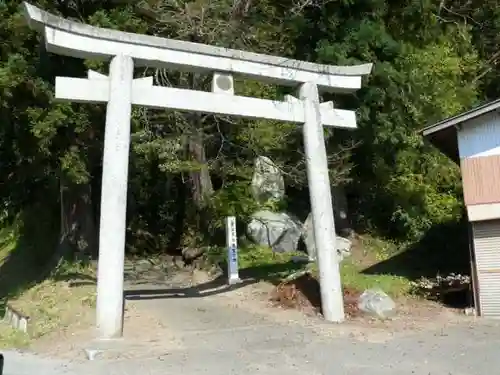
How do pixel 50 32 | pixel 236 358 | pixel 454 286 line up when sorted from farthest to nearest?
pixel 454 286, pixel 50 32, pixel 236 358

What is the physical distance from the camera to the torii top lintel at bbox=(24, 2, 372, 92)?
1016 centimetres

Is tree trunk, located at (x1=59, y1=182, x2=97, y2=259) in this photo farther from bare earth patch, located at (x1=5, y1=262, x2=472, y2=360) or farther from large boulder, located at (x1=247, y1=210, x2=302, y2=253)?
large boulder, located at (x1=247, y1=210, x2=302, y2=253)

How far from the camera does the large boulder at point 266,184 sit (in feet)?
69.6


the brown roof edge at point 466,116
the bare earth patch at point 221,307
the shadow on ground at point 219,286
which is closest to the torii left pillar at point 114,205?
the bare earth patch at point 221,307

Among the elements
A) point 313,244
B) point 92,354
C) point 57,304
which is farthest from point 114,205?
point 313,244

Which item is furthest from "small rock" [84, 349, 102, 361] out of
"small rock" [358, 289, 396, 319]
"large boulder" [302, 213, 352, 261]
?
"large boulder" [302, 213, 352, 261]

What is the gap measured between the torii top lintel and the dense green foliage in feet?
11.8

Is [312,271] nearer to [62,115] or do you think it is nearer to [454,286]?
[454,286]

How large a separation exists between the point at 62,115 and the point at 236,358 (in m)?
7.60

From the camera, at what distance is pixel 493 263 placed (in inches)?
501

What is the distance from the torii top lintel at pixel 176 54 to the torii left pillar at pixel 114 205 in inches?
14.0

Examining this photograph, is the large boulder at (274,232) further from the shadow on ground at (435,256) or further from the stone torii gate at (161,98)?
the stone torii gate at (161,98)

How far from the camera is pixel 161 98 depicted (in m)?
11.0

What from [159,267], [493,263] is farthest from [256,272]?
[493,263]
